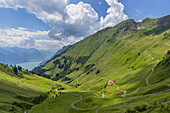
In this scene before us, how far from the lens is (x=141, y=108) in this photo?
A: 1612 inches

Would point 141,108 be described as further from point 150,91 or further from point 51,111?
point 51,111

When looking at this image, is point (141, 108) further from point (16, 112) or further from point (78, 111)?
point (16, 112)

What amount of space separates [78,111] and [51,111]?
27.2 metres

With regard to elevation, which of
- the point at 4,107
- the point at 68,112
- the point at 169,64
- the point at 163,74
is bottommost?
the point at 68,112

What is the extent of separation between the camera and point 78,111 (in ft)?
280

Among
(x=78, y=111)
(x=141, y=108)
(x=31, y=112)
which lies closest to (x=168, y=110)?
(x=141, y=108)

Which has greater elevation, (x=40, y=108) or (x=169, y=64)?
(x=169, y=64)

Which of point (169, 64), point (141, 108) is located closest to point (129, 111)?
point (141, 108)

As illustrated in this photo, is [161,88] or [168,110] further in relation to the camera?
[161,88]

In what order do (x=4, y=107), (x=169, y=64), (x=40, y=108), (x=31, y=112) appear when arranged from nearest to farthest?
(x=4, y=107)
(x=31, y=112)
(x=40, y=108)
(x=169, y=64)

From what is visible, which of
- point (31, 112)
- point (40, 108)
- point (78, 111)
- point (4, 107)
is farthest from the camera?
point (40, 108)

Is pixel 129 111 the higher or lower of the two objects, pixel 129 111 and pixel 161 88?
the lower


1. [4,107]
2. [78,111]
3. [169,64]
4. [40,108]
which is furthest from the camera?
[169,64]

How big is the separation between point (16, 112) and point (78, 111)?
143 feet
